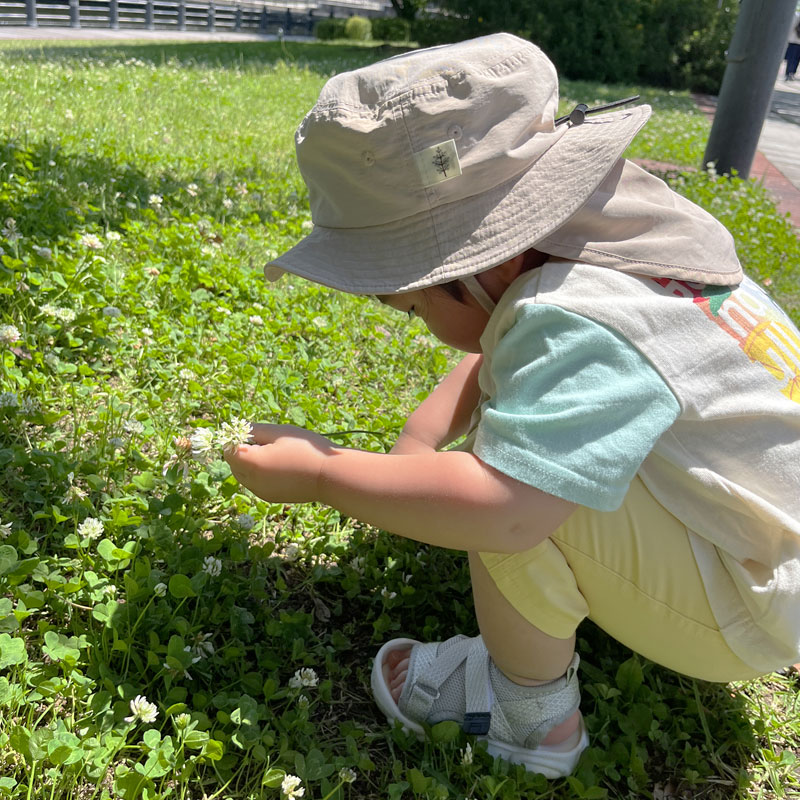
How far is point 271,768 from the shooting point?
60.0 inches

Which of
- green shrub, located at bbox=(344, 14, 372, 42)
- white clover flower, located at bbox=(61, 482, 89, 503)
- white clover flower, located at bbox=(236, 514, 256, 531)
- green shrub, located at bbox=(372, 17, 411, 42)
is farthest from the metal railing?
white clover flower, located at bbox=(236, 514, 256, 531)

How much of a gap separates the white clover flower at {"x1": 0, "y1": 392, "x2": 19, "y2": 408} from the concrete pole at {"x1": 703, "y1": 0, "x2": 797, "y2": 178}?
5.90 metres

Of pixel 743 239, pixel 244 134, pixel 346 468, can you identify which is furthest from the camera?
pixel 244 134

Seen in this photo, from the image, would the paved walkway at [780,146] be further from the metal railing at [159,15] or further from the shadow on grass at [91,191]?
the shadow on grass at [91,191]

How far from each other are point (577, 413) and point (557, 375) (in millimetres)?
77

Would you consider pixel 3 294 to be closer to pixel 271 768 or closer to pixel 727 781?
pixel 271 768

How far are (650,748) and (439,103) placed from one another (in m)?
1.34

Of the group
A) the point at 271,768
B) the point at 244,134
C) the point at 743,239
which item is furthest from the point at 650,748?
the point at 244,134

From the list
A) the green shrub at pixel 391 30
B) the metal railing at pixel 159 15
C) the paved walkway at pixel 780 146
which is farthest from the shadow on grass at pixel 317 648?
the green shrub at pixel 391 30

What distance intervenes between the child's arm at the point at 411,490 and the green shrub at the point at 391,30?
25769 millimetres

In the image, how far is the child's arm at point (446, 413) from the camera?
2.03 meters

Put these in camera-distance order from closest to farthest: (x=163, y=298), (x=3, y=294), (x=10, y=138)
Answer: (x=3, y=294) < (x=163, y=298) < (x=10, y=138)

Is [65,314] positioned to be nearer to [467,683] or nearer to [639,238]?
[467,683]

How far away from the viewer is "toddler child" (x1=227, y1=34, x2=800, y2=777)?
134cm
